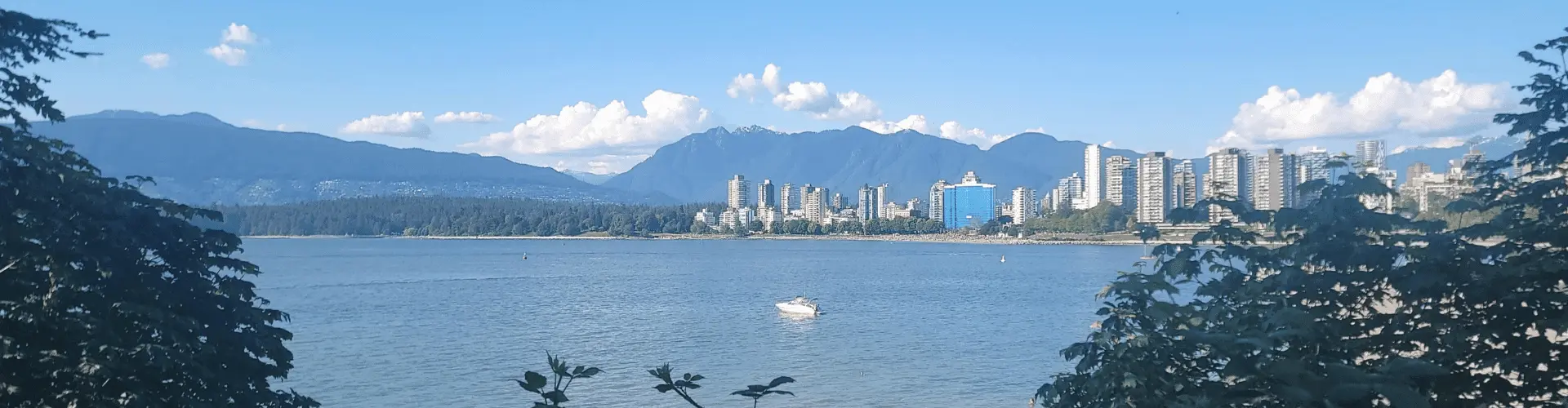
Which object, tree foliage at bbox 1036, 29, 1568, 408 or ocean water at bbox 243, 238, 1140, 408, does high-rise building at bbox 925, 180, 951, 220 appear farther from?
tree foliage at bbox 1036, 29, 1568, 408

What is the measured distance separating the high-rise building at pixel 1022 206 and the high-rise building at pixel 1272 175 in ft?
483

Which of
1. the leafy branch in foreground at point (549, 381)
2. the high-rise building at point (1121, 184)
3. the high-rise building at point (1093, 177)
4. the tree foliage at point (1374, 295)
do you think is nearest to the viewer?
the leafy branch in foreground at point (549, 381)

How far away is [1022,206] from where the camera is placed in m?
163

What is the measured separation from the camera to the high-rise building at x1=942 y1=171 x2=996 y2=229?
19000cm

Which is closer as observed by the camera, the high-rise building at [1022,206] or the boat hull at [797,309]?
the boat hull at [797,309]

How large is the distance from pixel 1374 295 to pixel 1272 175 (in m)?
5.07

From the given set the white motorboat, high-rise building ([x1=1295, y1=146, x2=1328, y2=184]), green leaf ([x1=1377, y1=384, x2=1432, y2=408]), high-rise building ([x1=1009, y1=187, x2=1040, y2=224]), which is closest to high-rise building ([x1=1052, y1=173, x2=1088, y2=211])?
high-rise building ([x1=1009, y1=187, x2=1040, y2=224])

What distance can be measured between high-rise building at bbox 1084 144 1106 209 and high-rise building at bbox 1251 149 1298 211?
15955 cm

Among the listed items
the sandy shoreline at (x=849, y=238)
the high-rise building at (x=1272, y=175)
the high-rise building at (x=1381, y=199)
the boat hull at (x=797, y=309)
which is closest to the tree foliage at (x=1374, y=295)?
the high-rise building at (x=1381, y=199)

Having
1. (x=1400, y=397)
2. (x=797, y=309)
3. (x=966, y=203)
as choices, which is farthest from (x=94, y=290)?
(x=966, y=203)

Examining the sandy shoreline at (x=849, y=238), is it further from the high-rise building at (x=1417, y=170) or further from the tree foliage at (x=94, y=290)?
the tree foliage at (x=94, y=290)

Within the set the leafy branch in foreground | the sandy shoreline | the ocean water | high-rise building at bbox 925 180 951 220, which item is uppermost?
high-rise building at bbox 925 180 951 220

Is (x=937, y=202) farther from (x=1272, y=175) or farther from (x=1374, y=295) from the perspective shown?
(x=1374, y=295)

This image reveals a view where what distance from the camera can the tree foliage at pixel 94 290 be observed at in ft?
18.1
